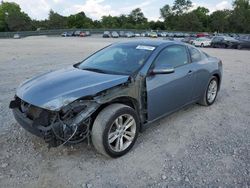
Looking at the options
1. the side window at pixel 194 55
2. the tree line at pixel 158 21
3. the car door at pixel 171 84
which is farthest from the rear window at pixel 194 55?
the tree line at pixel 158 21

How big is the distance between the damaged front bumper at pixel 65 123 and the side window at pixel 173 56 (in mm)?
1457

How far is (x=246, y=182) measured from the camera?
10.1 ft

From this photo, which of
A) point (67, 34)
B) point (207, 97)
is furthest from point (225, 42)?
point (67, 34)

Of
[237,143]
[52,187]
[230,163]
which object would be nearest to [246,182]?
[230,163]

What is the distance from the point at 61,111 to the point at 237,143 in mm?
2686

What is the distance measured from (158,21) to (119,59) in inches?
4327

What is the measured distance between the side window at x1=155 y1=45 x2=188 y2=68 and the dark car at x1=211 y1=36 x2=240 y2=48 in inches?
897

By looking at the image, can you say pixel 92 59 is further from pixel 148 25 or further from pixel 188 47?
pixel 148 25

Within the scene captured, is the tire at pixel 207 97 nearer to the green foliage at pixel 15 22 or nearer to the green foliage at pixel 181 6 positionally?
the green foliage at pixel 15 22

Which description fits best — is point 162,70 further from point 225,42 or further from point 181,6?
point 181,6

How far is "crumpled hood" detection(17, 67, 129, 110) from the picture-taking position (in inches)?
128

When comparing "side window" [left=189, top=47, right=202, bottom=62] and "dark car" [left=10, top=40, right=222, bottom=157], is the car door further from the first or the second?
"side window" [left=189, top=47, right=202, bottom=62]

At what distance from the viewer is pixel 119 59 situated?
14.3ft

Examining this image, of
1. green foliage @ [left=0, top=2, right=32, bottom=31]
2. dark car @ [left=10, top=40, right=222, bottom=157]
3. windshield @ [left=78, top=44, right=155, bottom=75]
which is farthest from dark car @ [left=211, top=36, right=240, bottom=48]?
green foliage @ [left=0, top=2, right=32, bottom=31]
